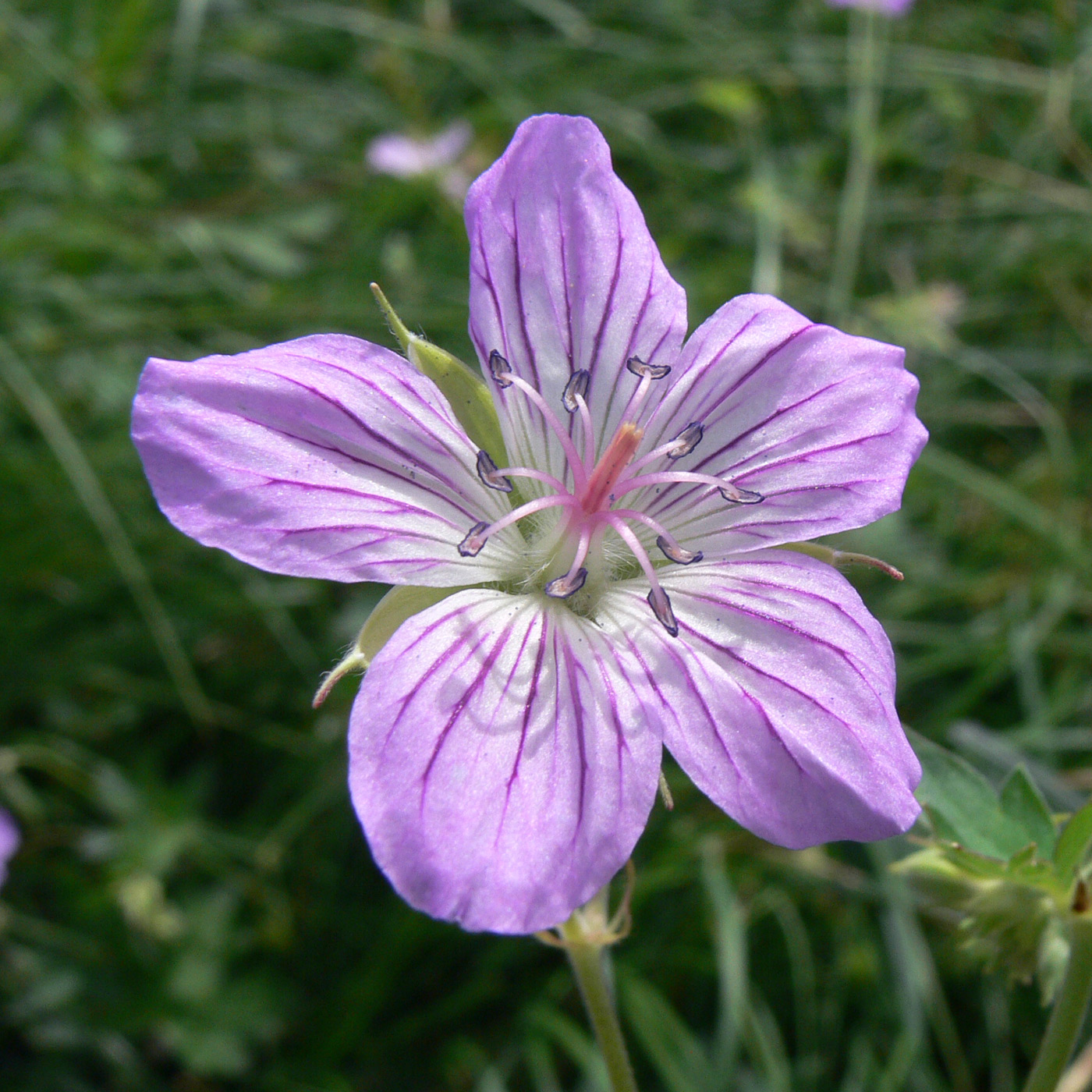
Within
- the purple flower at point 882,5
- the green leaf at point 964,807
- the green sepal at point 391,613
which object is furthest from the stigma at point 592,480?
the purple flower at point 882,5

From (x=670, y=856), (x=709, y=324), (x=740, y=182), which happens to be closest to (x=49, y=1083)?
(x=670, y=856)

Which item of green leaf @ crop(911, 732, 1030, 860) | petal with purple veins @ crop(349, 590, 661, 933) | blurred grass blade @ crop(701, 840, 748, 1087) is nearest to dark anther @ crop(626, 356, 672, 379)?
petal with purple veins @ crop(349, 590, 661, 933)

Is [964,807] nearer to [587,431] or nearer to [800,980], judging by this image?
[587,431]

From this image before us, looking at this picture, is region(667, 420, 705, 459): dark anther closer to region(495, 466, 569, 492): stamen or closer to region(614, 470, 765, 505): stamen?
region(614, 470, 765, 505): stamen

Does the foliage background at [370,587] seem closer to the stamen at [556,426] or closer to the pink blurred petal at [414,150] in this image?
the pink blurred petal at [414,150]

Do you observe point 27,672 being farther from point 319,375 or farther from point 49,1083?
A: point 319,375
